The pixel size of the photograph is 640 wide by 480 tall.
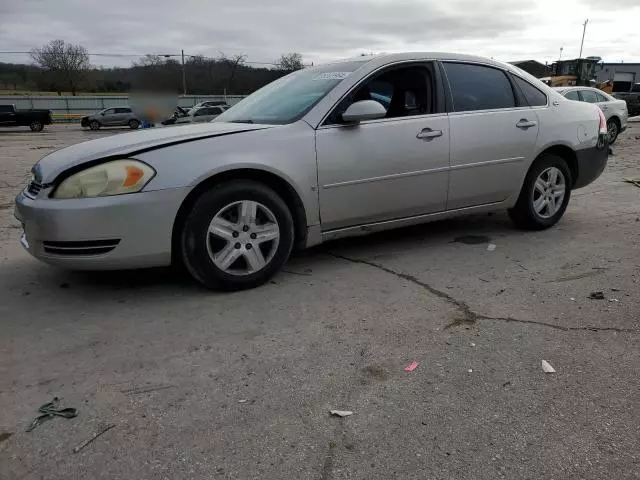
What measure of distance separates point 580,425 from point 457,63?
3.40 metres

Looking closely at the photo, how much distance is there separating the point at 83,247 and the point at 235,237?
3.13 feet

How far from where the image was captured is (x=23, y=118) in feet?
103

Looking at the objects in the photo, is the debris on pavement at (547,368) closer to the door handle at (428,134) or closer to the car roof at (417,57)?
the door handle at (428,134)

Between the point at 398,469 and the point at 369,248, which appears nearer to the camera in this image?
the point at 398,469

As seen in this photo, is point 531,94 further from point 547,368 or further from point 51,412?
point 51,412

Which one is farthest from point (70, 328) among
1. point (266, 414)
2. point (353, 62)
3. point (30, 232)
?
point (353, 62)

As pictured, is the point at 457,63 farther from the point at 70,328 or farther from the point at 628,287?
the point at 70,328

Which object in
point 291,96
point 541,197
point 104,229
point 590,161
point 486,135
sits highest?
point 291,96

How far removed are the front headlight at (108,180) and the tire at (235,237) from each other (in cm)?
38

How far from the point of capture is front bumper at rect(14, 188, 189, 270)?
3.38 metres

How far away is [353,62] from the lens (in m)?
4.55

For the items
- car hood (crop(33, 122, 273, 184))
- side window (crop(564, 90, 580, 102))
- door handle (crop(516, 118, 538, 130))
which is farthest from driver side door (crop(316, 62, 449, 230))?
side window (crop(564, 90, 580, 102))

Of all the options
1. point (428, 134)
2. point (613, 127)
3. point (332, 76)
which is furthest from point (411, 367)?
point (613, 127)

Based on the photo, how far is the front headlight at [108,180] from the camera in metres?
3.43
